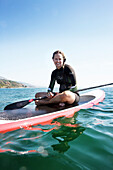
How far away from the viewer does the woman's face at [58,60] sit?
3.93 meters

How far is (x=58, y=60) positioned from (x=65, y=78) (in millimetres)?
641

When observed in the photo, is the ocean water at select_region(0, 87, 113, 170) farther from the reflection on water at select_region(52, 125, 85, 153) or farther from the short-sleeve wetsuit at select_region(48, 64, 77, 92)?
the short-sleeve wetsuit at select_region(48, 64, 77, 92)

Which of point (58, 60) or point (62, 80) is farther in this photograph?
point (62, 80)

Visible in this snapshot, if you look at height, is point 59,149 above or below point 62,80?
below

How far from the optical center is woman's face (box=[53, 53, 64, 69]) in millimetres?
3930

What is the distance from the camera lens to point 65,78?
413 centimetres

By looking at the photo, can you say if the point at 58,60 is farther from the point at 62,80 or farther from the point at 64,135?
the point at 64,135

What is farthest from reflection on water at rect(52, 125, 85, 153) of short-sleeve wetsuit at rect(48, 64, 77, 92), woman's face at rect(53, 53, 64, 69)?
woman's face at rect(53, 53, 64, 69)

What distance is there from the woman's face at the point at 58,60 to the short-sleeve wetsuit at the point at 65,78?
0.49ft

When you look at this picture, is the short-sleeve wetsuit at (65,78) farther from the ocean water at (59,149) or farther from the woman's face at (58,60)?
the ocean water at (59,149)

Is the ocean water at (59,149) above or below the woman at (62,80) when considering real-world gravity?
below

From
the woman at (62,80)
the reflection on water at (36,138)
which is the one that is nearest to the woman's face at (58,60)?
the woman at (62,80)

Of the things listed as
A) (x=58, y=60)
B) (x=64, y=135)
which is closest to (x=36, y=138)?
(x=64, y=135)

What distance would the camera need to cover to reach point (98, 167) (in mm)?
1290
